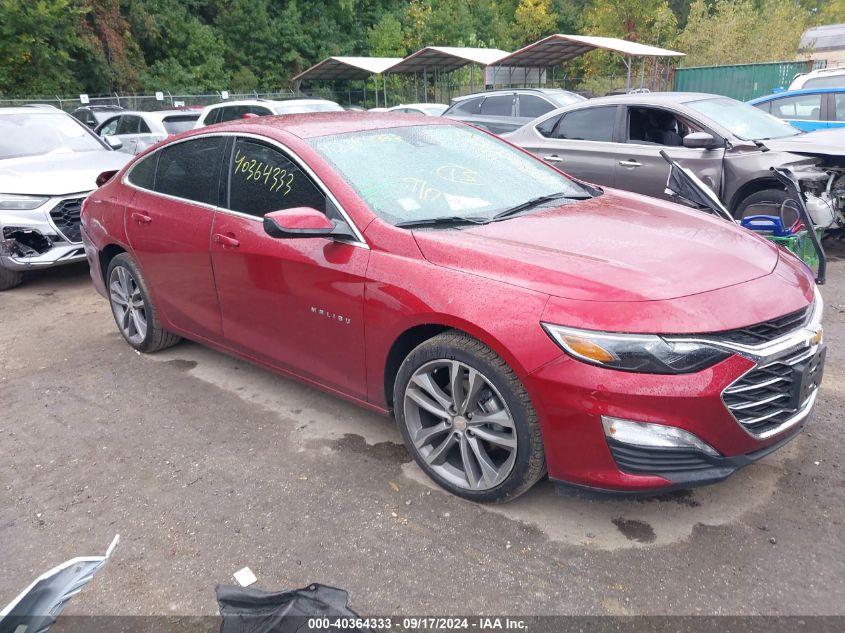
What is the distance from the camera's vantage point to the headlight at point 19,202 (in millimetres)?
6484

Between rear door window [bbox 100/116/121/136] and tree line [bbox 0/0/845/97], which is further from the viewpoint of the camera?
tree line [bbox 0/0/845/97]

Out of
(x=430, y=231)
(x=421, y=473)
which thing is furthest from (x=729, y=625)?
(x=430, y=231)

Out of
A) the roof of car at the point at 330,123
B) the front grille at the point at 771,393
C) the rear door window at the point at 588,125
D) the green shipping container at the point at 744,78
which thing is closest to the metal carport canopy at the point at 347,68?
the green shipping container at the point at 744,78

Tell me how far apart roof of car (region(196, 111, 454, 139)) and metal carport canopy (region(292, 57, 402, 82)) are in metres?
23.5

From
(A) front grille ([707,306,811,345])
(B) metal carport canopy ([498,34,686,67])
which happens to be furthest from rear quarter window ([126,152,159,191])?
(B) metal carport canopy ([498,34,686,67])

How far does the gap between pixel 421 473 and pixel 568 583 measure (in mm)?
960

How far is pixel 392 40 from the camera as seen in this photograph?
41.3m

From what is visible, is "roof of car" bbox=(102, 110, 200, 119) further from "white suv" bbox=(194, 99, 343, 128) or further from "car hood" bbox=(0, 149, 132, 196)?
"car hood" bbox=(0, 149, 132, 196)

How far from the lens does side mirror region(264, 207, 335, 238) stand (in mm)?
3076

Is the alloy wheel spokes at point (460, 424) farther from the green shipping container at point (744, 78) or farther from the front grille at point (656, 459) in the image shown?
the green shipping container at point (744, 78)

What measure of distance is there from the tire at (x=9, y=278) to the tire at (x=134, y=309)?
2.50 m

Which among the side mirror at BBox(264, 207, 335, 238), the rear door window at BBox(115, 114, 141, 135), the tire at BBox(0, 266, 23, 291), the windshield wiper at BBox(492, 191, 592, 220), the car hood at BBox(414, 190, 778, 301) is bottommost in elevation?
the tire at BBox(0, 266, 23, 291)

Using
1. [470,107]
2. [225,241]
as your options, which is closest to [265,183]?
[225,241]

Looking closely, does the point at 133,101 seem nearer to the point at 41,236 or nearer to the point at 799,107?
the point at 41,236
